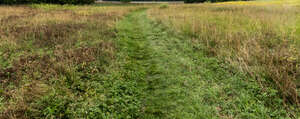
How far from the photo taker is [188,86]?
4816mm

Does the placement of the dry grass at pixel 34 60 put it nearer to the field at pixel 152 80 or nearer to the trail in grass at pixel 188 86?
the field at pixel 152 80

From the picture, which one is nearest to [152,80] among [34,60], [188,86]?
[188,86]

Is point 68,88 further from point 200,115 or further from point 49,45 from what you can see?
point 49,45

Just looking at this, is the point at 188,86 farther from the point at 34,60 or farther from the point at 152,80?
the point at 34,60

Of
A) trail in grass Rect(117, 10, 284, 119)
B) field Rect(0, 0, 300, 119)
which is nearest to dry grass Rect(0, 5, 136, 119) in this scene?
field Rect(0, 0, 300, 119)

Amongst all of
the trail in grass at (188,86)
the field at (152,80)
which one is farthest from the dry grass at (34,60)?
Answer: the trail in grass at (188,86)

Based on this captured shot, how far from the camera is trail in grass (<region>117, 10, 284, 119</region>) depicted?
3.75 m

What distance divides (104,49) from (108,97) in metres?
3.33

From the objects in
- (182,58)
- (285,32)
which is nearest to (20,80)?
(182,58)

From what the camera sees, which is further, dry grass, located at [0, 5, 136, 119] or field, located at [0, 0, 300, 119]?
dry grass, located at [0, 5, 136, 119]

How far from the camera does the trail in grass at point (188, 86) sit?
3748mm

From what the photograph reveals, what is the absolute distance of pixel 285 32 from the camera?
279 inches

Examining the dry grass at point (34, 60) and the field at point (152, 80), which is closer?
the field at point (152, 80)

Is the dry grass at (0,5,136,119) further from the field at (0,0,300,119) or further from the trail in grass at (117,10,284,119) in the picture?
the trail in grass at (117,10,284,119)
